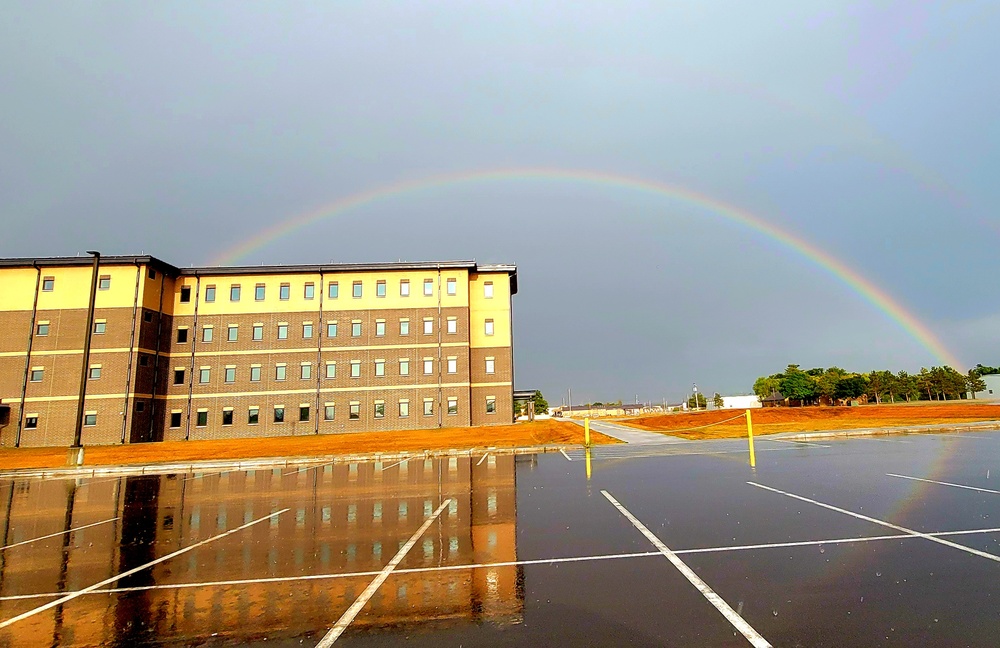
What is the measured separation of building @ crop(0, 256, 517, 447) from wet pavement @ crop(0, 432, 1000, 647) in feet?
108

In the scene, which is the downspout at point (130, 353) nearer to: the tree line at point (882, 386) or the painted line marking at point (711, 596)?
the painted line marking at point (711, 596)

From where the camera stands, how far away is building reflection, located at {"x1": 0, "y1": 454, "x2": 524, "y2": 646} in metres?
5.12

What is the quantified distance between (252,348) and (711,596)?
48.4 meters

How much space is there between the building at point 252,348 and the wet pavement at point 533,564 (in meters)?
32.9

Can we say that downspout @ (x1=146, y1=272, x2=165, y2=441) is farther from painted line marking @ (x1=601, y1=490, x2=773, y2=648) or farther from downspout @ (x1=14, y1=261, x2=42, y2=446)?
painted line marking @ (x1=601, y1=490, x2=773, y2=648)

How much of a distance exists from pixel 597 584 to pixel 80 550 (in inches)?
335

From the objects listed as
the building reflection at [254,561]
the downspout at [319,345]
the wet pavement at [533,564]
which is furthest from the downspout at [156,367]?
the wet pavement at [533,564]

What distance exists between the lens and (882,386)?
121 meters

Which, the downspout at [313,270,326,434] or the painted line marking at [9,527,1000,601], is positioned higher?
the downspout at [313,270,326,434]

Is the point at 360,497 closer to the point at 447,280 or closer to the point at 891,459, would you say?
the point at 891,459

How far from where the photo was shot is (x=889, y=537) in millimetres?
7391

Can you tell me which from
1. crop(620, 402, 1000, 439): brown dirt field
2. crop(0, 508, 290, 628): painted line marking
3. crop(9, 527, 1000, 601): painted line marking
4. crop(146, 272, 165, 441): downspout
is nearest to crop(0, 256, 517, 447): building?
crop(146, 272, 165, 441): downspout

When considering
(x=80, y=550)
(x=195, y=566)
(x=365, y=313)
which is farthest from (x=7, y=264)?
(x=195, y=566)

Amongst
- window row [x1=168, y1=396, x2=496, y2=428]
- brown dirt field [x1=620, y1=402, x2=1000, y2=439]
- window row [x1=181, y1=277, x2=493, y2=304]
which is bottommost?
brown dirt field [x1=620, y1=402, x2=1000, y2=439]
